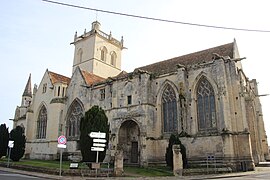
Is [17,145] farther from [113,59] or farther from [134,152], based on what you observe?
[113,59]

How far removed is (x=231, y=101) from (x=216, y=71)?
294cm

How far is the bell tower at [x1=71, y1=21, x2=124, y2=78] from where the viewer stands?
1572 inches

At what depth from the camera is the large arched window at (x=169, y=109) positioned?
958 inches

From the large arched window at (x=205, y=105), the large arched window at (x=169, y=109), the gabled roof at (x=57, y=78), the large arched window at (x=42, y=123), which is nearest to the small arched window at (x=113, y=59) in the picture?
the gabled roof at (x=57, y=78)

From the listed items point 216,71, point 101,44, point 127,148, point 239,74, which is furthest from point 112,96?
point 101,44

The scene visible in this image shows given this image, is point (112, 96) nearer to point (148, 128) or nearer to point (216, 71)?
point (148, 128)

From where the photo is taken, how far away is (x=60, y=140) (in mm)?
15312

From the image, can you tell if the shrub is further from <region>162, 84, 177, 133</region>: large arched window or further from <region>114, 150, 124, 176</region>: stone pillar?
<region>162, 84, 177, 133</region>: large arched window

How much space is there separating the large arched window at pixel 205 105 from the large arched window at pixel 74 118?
15.1 metres

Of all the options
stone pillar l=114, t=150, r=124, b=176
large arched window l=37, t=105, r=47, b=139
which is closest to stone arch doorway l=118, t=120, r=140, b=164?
stone pillar l=114, t=150, r=124, b=176

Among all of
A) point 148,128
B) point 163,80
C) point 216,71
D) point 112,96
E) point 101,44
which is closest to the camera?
point 216,71

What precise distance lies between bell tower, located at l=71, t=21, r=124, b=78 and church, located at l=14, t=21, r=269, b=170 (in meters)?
5.55

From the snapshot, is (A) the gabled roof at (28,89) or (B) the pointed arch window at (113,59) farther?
(A) the gabled roof at (28,89)

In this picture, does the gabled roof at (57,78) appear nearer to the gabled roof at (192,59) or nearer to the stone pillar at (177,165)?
the gabled roof at (192,59)
